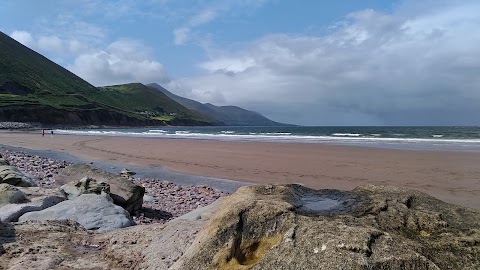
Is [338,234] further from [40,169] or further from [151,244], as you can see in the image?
[40,169]

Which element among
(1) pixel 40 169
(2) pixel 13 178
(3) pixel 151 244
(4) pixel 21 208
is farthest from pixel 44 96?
(3) pixel 151 244

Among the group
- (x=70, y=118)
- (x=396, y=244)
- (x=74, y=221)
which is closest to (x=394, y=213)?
(x=396, y=244)

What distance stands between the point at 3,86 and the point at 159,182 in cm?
13898

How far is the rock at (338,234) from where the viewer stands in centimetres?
329

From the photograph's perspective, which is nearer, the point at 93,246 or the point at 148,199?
the point at 93,246

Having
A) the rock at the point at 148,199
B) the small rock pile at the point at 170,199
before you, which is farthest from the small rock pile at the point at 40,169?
the rock at the point at 148,199

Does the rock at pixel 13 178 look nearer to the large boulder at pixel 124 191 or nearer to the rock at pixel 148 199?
the large boulder at pixel 124 191

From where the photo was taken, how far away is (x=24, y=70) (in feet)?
506

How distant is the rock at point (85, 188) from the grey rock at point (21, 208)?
1584mm

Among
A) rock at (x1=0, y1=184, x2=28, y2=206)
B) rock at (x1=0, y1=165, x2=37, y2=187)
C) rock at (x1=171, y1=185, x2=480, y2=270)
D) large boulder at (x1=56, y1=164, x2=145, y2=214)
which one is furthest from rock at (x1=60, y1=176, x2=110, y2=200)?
rock at (x1=171, y1=185, x2=480, y2=270)

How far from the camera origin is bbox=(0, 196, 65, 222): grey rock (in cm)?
754

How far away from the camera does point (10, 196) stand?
8.81 m

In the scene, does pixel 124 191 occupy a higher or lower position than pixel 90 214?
lower

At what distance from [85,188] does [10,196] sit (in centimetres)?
214
